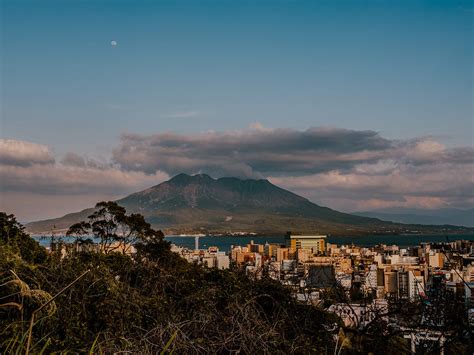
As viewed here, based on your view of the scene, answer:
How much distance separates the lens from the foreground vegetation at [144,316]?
365cm

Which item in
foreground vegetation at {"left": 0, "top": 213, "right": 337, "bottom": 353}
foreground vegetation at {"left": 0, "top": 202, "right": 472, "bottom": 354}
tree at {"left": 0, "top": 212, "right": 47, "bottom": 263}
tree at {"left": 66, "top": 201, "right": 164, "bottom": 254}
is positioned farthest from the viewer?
tree at {"left": 66, "top": 201, "right": 164, "bottom": 254}

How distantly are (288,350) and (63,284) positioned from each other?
2292 millimetres

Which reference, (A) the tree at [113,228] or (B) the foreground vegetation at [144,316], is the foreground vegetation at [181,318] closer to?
(B) the foreground vegetation at [144,316]

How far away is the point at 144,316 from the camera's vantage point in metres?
5.31

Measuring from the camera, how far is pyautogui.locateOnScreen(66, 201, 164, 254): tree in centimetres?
1928

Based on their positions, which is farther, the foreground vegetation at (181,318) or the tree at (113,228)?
the tree at (113,228)

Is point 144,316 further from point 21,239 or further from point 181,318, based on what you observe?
point 21,239

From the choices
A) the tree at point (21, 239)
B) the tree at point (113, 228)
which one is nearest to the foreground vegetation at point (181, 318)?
the tree at point (21, 239)

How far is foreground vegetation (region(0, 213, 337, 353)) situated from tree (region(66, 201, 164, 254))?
12.6 metres

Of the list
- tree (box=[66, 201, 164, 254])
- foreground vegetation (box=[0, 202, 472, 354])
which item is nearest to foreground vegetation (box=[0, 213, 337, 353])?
foreground vegetation (box=[0, 202, 472, 354])

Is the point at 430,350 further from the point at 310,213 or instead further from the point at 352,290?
the point at 310,213

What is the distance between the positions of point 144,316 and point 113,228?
574 inches

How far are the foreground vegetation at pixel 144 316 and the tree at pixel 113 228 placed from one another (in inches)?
497

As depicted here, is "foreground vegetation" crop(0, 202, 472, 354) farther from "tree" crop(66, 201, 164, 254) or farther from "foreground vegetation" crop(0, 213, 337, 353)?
"tree" crop(66, 201, 164, 254)
